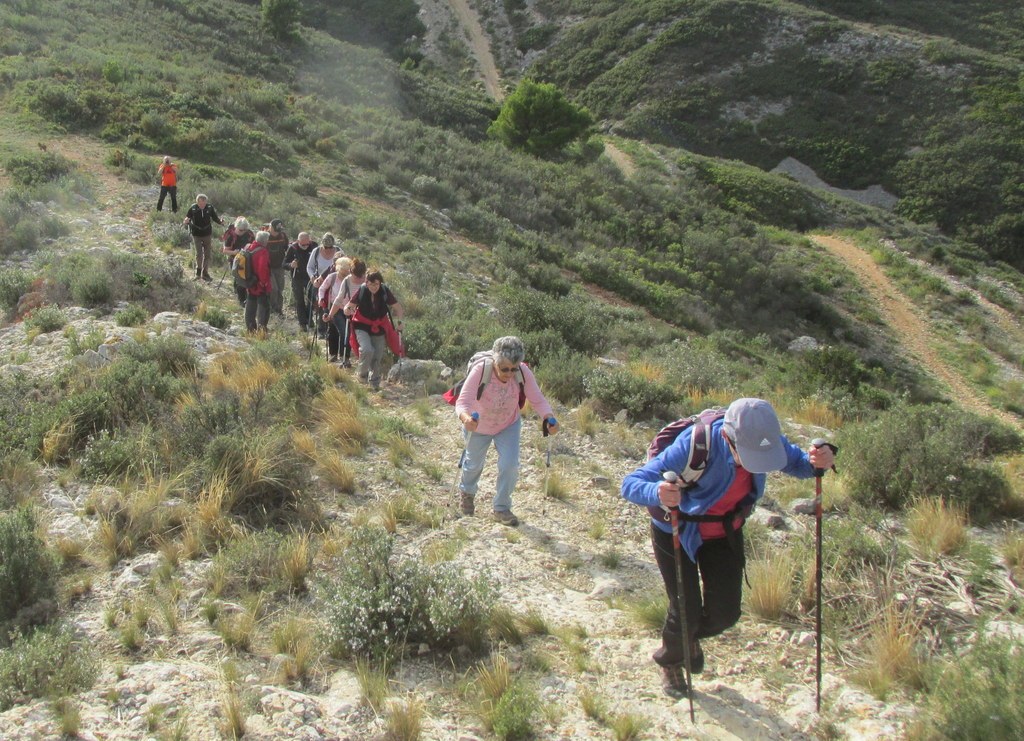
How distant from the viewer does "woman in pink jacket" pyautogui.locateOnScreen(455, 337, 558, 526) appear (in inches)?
213

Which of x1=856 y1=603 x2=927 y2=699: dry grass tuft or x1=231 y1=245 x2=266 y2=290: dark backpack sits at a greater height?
x1=231 y1=245 x2=266 y2=290: dark backpack

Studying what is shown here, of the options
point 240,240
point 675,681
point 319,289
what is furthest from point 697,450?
point 240,240

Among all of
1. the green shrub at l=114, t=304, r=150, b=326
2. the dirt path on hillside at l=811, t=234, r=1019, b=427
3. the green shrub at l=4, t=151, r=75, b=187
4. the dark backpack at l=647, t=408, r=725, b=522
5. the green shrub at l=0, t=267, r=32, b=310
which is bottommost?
the dirt path on hillside at l=811, t=234, r=1019, b=427

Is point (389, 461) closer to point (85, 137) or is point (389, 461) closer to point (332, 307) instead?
point (332, 307)

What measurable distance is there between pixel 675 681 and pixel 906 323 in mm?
24879

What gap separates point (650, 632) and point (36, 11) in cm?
3530

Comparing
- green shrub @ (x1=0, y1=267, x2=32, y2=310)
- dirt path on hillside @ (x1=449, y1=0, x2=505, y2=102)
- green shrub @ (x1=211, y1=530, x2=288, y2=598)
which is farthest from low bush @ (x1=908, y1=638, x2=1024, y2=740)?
dirt path on hillside @ (x1=449, y1=0, x2=505, y2=102)

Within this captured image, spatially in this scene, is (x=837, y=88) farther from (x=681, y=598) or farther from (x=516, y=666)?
(x=516, y=666)

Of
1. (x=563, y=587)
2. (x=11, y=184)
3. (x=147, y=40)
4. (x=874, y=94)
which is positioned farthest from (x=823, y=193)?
(x=563, y=587)

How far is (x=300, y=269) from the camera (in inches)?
434

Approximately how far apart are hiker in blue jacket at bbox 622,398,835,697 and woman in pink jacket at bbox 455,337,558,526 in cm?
187

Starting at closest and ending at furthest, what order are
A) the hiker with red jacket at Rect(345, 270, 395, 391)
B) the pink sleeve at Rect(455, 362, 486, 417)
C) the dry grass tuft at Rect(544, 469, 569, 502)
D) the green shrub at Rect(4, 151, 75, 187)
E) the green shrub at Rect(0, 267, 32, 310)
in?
1. the pink sleeve at Rect(455, 362, 486, 417)
2. the dry grass tuft at Rect(544, 469, 569, 502)
3. the hiker with red jacket at Rect(345, 270, 395, 391)
4. the green shrub at Rect(0, 267, 32, 310)
5. the green shrub at Rect(4, 151, 75, 187)

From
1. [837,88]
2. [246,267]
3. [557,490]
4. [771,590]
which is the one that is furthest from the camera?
[837,88]

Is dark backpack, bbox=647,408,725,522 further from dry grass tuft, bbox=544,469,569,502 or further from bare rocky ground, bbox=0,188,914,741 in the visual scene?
dry grass tuft, bbox=544,469,569,502
